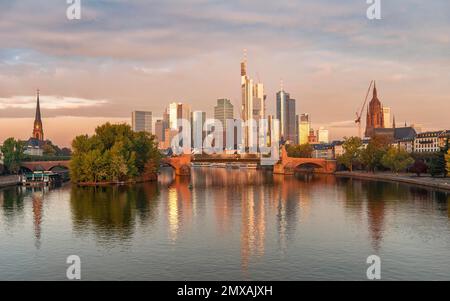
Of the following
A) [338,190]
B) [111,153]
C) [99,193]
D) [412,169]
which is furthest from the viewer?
[412,169]

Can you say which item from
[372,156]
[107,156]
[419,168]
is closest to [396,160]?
[419,168]

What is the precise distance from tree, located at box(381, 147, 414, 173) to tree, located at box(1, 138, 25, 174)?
4095 inches

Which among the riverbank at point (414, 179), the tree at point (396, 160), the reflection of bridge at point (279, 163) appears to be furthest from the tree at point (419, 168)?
the reflection of bridge at point (279, 163)

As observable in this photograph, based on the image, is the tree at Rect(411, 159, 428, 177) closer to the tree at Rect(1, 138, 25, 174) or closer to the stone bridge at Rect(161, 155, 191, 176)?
the stone bridge at Rect(161, 155, 191, 176)

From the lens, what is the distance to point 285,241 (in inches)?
1970

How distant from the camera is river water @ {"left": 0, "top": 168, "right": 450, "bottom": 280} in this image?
130ft

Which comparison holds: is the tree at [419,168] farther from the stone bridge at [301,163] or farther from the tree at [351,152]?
the stone bridge at [301,163]

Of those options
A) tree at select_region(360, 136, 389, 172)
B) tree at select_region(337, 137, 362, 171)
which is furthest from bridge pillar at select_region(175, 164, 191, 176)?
tree at select_region(360, 136, 389, 172)

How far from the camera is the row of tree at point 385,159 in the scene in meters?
119

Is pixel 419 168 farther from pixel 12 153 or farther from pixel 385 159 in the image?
pixel 12 153

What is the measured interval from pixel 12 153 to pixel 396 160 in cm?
10699
